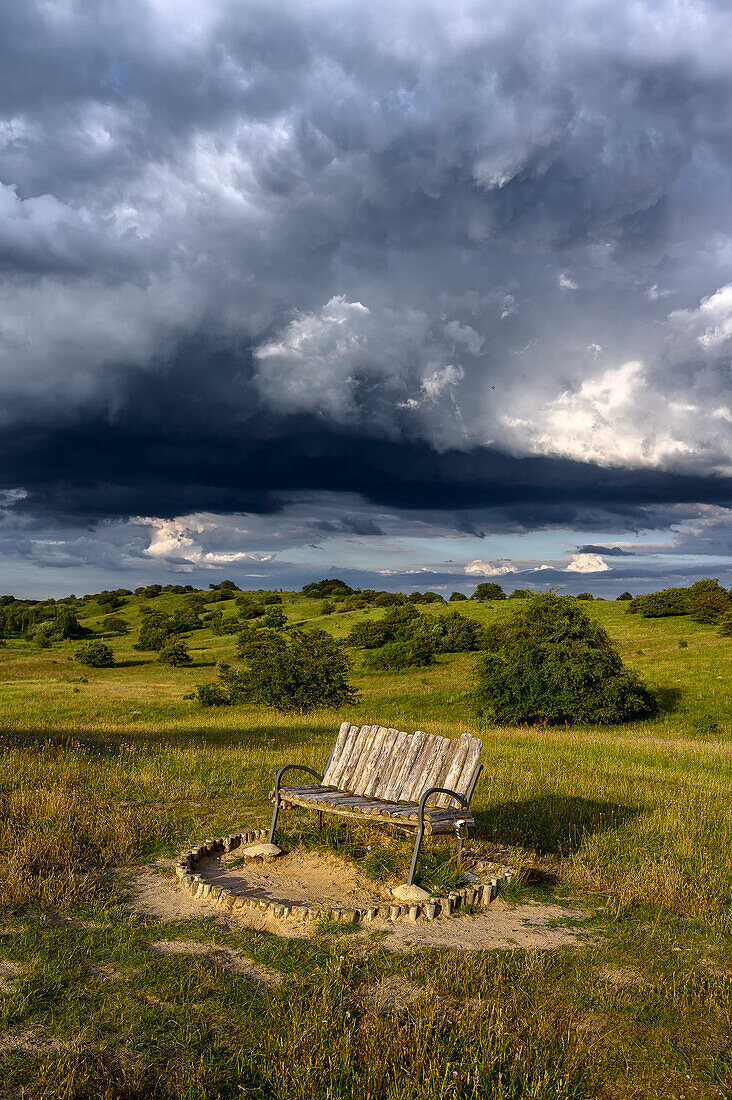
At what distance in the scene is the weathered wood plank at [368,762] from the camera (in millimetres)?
8055

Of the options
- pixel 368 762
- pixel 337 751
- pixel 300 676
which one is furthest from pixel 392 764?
pixel 300 676

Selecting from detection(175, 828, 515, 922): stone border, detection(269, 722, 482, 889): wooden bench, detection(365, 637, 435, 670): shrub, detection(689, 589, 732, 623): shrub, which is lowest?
detection(365, 637, 435, 670): shrub

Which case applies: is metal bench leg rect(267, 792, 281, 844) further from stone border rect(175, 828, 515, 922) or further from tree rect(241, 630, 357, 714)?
tree rect(241, 630, 357, 714)

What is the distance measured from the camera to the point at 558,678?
27.8 m

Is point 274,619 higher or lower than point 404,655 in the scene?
higher

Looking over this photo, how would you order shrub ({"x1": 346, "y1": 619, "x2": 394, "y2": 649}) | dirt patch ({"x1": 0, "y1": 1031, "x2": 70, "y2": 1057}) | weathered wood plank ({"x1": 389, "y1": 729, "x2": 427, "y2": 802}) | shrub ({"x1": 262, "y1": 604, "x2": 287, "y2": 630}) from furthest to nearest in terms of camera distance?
A: shrub ({"x1": 262, "y1": 604, "x2": 287, "y2": 630}), shrub ({"x1": 346, "y1": 619, "x2": 394, "y2": 649}), weathered wood plank ({"x1": 389, "y1": 729, "x2": 427, "y2": 802}), dirt patch ({"x1": 0, "y1": 1031, "x2": 70, "y2": 1057})

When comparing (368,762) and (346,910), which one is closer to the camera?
(346,910)

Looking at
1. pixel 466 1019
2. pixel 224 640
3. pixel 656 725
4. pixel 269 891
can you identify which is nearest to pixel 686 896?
pixel 466 1019

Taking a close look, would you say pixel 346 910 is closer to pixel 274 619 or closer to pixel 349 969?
pixel 349 969

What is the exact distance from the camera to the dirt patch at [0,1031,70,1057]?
12.8 ft

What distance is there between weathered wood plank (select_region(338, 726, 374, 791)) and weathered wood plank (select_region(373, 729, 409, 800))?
1.24ft

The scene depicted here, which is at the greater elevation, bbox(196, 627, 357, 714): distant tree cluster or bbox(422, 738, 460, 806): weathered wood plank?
bbox(422, 738, 460, 806): weathered wood plank

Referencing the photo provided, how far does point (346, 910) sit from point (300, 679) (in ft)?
72.9

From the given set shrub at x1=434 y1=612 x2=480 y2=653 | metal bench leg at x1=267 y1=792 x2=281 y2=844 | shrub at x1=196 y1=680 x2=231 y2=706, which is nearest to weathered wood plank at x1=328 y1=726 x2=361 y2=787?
metal bench leg at x1=267 y1=792 x2=281 y2=844
